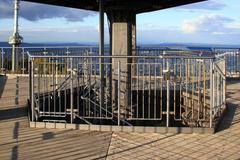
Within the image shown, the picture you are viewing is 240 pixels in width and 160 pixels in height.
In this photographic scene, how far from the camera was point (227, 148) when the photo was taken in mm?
8117

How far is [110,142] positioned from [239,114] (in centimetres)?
409

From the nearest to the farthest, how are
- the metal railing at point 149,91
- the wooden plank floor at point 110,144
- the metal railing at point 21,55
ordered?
the wooden plank floor at point 110,144 → the metal railing at point 149,91 → the metal railing at point 21,55

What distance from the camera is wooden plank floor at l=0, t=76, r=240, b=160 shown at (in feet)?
24.8

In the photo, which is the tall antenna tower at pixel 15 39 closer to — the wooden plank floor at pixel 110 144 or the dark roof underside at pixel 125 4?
the dark roof underside at pixel 125 4

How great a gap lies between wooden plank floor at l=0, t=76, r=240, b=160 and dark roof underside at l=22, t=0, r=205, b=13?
5480 millimetres

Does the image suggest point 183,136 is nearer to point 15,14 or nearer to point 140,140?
point 140,140

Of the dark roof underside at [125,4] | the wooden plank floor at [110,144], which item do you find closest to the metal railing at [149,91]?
the wooden plank floor at [110,144]

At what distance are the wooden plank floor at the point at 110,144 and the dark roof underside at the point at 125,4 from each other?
5480 mm

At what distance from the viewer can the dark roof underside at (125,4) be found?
14.1m

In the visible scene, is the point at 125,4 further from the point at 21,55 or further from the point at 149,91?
the point at 21,55

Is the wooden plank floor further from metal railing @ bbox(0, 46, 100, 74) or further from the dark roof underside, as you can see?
metal railing @ bbox(0, 46, 100, 74)

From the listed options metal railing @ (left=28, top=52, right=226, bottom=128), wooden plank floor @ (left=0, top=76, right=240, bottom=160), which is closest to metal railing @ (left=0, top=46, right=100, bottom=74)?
metal railing @ (left=28, top=52, right=226, bottom=128)

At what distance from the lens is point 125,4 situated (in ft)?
46.2

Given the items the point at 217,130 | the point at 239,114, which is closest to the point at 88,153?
the point at 217,130
